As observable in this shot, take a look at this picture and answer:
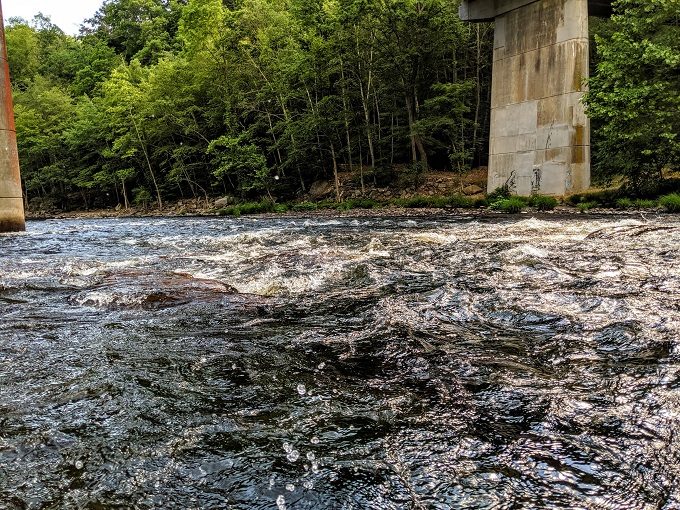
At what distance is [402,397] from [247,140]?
3378cm

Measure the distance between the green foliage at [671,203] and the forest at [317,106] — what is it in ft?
5.12

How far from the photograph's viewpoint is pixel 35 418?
257 centimetres

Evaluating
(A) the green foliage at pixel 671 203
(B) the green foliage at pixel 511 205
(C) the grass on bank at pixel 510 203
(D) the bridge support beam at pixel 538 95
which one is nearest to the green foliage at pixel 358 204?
(C) the grass on bank at pixel 510 203

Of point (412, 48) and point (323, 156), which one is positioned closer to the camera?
point (412, 48)

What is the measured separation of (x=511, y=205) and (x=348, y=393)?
17666 millimetres

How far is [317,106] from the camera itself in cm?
2741

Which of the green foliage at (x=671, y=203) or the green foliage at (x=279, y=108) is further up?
the green foliage at (x=279, y=108)

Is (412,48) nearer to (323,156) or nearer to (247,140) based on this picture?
(323,156)

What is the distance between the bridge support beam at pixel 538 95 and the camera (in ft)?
66.0

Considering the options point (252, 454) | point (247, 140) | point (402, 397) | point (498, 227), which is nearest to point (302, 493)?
point (252, 454)

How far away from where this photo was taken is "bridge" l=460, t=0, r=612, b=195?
20.1 meters

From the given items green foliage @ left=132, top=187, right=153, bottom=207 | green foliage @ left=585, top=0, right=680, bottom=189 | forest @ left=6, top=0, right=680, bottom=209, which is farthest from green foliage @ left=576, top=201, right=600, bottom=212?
green foliage @ left=132, top=187, right=153, bottom=207

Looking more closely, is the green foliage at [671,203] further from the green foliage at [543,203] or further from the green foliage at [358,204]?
the green foliage at [358,204]

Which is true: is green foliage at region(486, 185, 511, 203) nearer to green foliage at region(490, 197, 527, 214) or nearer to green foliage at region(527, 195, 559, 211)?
green foliage at region(490, 197, 527, 214)
